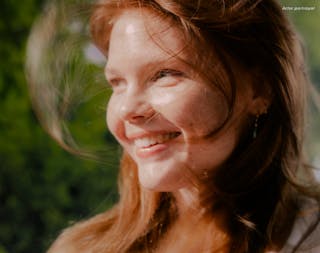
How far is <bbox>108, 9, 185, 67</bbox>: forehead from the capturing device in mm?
1106

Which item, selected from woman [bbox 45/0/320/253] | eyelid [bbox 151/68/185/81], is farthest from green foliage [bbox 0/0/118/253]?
eyelid [bbox 151/68/185/81]

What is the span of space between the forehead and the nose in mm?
85

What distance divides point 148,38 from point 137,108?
145 mm

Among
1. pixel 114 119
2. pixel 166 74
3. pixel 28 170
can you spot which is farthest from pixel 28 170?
pixel 166 74

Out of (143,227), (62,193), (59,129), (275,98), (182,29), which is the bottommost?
(62,193)

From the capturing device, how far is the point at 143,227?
1.43 metres

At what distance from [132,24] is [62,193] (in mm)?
2058

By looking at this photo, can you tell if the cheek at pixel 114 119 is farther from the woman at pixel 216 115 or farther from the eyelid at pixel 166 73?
the eyelid at pixel 166 73

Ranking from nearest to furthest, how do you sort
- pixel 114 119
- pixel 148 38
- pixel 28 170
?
pixel 148 38 < pixel 114 119 < pixel 28 170

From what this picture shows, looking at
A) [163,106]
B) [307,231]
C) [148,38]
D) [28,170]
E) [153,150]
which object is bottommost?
[28,170]

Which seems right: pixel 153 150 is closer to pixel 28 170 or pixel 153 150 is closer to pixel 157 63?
pixel 157 63

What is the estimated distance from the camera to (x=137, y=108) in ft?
3.76

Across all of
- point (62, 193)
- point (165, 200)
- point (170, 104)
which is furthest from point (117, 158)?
point (62, 193)

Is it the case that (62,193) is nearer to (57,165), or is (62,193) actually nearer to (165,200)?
(57,165)
